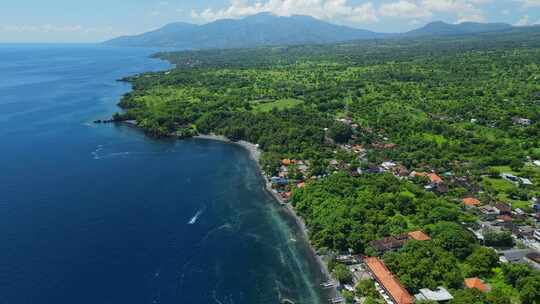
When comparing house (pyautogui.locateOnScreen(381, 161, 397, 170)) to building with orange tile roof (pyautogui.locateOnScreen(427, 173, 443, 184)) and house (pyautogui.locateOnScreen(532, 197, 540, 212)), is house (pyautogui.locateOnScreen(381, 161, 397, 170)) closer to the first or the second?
building with orange tile roof (pyautogui.locateOnScreen(427, 173, 443, 184))

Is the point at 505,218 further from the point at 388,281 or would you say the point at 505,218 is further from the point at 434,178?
the point at 388,281

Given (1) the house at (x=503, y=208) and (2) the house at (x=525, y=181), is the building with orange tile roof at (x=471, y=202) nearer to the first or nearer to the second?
(1) the house at (x=503, y=208)

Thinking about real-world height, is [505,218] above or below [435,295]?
above

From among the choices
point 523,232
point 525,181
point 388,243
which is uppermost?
point 525,181

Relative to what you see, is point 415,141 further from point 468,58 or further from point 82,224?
point 468,58

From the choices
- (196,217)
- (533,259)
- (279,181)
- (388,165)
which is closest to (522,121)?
(388,165)

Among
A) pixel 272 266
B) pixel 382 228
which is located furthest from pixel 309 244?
pixel 382 228

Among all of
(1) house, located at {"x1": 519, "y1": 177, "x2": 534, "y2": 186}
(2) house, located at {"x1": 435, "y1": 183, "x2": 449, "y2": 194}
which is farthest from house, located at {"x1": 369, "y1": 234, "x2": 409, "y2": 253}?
(1) house, located at {"x1": 519, "y1": 177, "x2": 534, "y2": 186}

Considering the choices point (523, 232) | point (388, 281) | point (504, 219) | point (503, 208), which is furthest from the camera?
point (503, 208)
